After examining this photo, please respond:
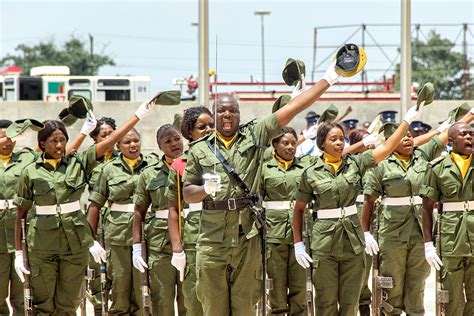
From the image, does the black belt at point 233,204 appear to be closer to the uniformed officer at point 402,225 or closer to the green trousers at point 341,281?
the green trousers at point 341,281

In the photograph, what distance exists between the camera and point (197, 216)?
408 inches

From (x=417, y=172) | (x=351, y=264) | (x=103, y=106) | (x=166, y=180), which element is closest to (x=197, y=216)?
(x=166, y=180)

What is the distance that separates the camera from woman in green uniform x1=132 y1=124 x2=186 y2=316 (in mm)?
10914

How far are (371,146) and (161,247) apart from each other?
96.8 inches

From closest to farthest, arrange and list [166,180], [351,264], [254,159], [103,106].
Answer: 1. [254,159]
2. [351,264]
3. [166,180]
4. [103,106]

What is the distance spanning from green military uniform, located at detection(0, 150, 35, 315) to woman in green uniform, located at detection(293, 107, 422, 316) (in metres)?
3.48

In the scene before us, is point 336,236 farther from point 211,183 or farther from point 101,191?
point 101,191

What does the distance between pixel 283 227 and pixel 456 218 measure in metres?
1.81

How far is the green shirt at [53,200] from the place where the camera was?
35.1ft

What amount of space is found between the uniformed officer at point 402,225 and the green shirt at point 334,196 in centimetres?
107

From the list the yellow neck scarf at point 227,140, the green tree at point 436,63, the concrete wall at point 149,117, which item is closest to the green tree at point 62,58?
the green tree at point 436,63

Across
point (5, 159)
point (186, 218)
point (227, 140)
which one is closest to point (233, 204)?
point (227, 140)

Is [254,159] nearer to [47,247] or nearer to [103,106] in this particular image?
[47,247]

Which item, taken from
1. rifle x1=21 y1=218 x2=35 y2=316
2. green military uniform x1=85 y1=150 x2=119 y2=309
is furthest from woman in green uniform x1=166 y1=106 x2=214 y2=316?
green military uniform x1=85 y1=150 x2=119 y2=309
